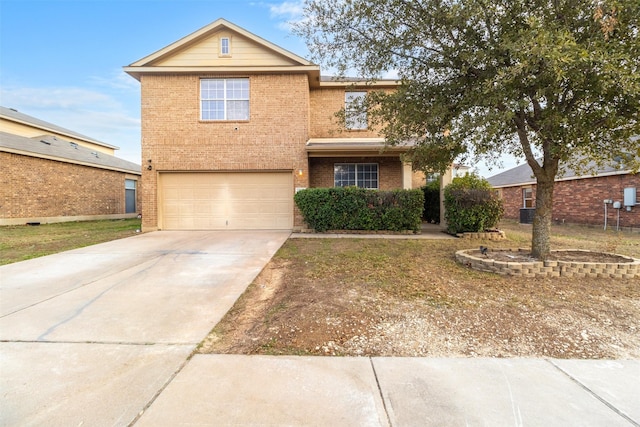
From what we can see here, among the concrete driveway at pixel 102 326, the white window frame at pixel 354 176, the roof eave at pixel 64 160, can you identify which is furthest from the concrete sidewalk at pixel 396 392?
the roof eave at pixel 64 160

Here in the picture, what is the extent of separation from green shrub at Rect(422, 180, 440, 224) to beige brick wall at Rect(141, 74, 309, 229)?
5.65m

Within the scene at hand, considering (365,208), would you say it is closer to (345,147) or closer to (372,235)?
(372,235)

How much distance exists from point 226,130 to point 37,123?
19539 millimetres

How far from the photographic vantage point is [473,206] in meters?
9.95

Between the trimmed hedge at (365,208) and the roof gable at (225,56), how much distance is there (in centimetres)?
535

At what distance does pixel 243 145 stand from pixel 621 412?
38.8 feet

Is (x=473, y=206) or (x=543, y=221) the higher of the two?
(x=473, y=206)

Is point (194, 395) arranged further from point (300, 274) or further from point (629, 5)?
point (629, 5)

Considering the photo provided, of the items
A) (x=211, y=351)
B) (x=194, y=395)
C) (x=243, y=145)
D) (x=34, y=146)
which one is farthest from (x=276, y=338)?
(x=34, y=146)

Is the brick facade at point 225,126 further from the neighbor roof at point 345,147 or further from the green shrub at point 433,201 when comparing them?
the green shrub at point 433,201

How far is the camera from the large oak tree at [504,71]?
4227mm

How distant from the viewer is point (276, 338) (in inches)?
122

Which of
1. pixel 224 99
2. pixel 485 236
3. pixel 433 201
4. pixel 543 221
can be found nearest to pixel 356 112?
pixel 543 221

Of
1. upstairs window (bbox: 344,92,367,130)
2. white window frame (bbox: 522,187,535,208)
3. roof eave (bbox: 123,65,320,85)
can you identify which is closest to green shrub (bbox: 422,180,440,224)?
upstairs window (bbox: 344,92,367,130)
